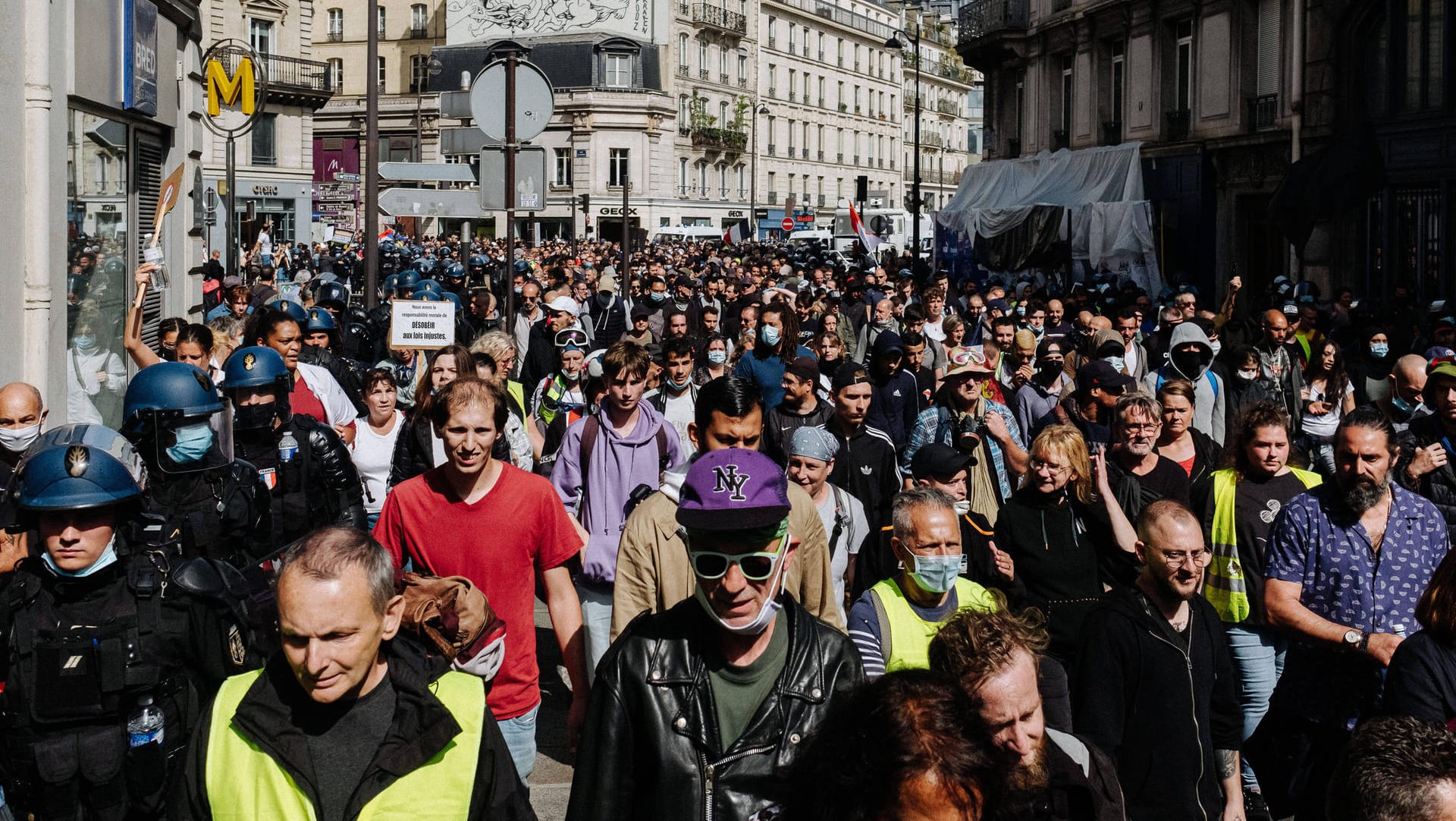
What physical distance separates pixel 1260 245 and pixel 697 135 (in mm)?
60248

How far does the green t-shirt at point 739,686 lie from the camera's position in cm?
331

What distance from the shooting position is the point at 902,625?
463 centimetres

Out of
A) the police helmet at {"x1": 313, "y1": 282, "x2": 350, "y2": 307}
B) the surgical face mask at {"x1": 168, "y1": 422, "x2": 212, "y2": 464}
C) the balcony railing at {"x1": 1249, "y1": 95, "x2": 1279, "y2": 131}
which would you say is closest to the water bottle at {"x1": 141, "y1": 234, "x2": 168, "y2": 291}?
the surgical face mask at {"x1": 168, "y1": 422, "x2": 212, "y2": 464}

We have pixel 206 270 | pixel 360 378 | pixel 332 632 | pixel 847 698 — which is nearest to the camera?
pixel 847 698

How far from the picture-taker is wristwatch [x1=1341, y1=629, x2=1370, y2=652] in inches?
210

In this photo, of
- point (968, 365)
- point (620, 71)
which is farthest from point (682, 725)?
point (620, 71)

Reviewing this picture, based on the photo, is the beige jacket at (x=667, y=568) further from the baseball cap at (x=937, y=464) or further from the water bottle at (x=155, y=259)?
the water bottle at (x=155, y=259)

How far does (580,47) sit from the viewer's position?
81.4 meters

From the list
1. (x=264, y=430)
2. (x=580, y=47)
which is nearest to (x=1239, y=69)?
(x=264, y=430)

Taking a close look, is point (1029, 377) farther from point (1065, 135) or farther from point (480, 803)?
point (1065, 135)

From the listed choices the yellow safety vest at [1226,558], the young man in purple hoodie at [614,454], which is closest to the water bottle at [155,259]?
the young man in purple hoodie at [614,454]

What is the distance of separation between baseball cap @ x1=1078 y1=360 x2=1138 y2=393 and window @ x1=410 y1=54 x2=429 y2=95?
274 feet

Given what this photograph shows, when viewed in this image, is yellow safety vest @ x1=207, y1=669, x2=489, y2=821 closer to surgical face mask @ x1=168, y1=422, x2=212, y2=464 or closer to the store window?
surgical face mask @ x1=168, y1=422, x2=212, y2=464

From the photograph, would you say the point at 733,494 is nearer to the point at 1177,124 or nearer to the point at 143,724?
the point at 143,724
